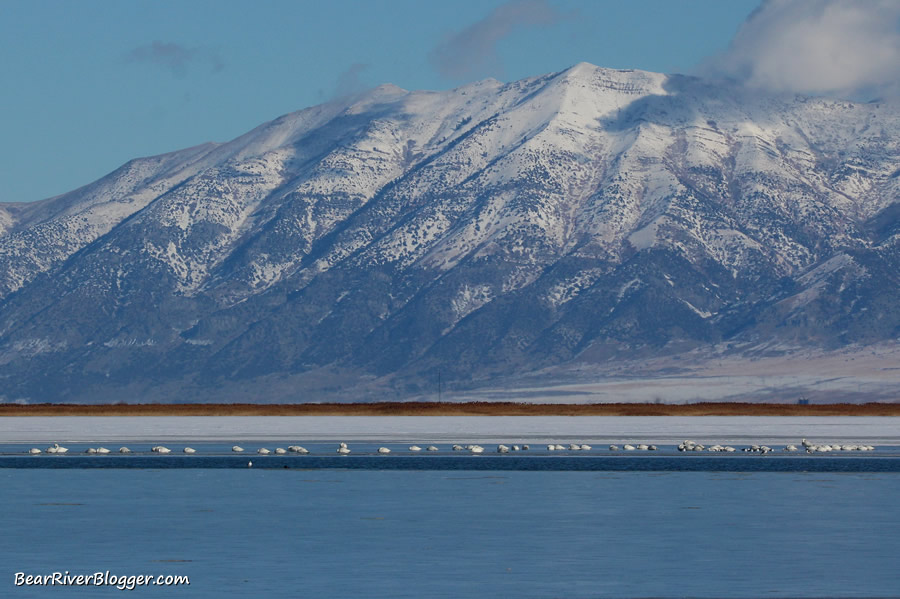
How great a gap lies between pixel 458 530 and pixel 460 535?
1.25 meters

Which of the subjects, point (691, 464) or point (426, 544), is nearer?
point (426, 544)

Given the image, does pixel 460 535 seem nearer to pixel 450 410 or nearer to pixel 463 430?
pixel 463 430

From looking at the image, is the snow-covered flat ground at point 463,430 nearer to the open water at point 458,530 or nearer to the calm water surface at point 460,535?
the open water at point 458,530

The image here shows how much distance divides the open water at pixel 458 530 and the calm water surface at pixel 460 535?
8 cm

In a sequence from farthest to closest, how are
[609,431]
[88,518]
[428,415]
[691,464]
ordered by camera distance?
1. [428,415]
2. [609,431]
3. [691,464]
4. [88,518]

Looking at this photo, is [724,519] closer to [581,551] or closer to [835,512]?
[835,512]

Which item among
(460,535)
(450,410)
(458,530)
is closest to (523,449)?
(458,530)

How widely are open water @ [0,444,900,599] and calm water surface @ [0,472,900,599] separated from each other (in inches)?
3.2

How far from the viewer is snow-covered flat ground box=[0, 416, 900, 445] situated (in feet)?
344

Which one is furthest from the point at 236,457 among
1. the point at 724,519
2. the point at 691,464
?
the point at 724,519

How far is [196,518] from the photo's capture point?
154 ft

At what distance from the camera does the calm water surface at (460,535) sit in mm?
34188

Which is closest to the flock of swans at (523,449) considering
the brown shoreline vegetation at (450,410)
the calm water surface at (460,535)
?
the calm water surface at (460,535)

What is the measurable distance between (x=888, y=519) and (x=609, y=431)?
230ft
